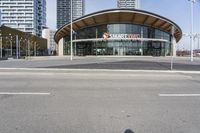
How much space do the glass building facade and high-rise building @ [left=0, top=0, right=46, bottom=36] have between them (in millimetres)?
76842

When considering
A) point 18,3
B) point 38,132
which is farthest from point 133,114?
point 18,3

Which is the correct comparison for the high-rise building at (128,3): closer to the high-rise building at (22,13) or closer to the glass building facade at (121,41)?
the glass building facade at (121,41)

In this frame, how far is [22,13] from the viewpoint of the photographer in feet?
504

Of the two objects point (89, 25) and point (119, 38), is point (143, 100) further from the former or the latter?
point (89, 25)

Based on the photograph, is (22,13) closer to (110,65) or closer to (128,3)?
(128,3)

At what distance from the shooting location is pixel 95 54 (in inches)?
3061

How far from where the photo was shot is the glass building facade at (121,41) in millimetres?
76625

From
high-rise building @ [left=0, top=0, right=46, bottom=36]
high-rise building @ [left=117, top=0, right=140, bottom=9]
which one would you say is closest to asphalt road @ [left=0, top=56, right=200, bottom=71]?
high-rise building @ [left=117, top=0, right=140, bottom=9]

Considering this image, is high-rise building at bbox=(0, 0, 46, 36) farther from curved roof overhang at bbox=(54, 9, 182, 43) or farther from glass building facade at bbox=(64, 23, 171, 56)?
glass building facade at bbox=(64, 23, 171, 56)

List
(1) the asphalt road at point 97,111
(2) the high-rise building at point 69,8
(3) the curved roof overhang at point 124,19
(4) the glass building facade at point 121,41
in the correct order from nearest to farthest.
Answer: (1) the asphalt road at point 97,111 < (3) the curved roof overhang at point 124,19 < (4) the glass building facade at point 121,41 < (2) the high-rise building at point 69,8

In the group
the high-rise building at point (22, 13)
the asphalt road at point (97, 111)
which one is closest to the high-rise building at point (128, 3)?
the high-rise building at point (22, 13)

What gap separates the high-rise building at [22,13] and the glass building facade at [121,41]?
76842mm

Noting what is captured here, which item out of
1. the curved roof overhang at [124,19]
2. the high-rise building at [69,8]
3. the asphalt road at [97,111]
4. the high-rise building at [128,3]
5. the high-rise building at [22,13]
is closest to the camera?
the asphalt road at [97,111]

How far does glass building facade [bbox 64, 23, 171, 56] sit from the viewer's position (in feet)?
251
